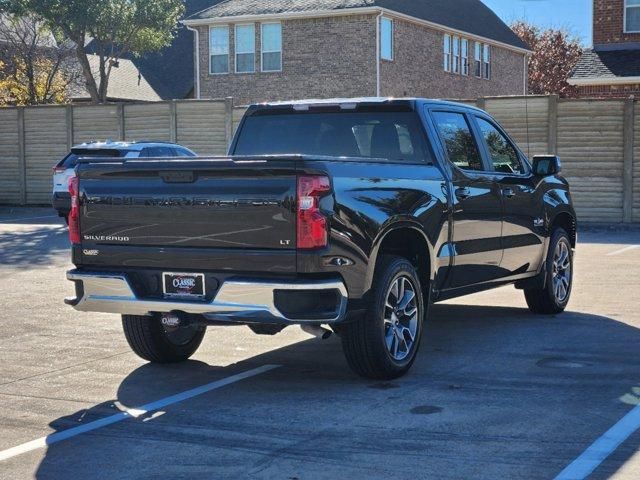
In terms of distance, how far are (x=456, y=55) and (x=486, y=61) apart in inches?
129

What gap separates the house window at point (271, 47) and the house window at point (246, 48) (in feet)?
1.37

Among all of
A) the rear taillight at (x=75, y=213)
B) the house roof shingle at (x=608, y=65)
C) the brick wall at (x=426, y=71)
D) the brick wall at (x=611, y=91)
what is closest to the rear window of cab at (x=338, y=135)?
the rear taillight at (x=75, y=213)

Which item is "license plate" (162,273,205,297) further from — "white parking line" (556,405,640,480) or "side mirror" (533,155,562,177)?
"side mirror" (533,155,562,177)

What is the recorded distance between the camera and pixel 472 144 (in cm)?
884

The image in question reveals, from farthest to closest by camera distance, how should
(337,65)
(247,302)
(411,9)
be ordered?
(411,9) → (337,65) → (247,302)

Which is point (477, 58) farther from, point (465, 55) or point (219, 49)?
point (219, 49)

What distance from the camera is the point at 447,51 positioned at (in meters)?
41.3

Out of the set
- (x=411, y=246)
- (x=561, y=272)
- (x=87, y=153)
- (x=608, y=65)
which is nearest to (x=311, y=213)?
(x=411, y=246)

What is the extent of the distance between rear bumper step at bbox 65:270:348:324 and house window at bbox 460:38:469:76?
37372 millimetres

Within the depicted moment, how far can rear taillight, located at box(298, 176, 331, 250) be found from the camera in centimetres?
642

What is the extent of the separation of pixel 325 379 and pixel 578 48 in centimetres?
5762

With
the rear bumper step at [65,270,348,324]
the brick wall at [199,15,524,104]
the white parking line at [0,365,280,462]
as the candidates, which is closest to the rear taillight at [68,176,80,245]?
the rear bumper step at [65,270,348,324]

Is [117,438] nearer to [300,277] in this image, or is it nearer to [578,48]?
[300,277]

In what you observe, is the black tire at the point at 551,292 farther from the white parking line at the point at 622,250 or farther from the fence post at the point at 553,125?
the fence post at the point at 553,125
